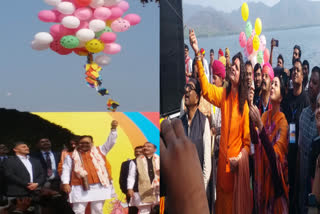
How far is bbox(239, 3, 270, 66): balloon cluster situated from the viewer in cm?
319

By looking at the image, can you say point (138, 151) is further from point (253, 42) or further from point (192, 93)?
point (253, 42)

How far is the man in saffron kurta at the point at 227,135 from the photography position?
310 cm

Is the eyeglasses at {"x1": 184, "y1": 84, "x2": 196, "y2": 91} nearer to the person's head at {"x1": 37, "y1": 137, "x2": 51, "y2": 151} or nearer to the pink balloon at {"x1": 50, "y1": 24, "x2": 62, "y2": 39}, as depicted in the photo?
the person's head at {"x1": 37, "y1": 137, "x2": 51, "y2": 151}

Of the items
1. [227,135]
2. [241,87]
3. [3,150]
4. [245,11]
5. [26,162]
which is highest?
[245,11]

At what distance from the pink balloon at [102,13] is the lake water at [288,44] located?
1169mm

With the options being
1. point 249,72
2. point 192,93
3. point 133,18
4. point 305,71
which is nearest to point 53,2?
point 133,18

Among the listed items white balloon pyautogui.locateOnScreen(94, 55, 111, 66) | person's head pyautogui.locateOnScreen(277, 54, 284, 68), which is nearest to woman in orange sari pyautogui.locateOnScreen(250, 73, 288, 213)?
person's head pyautogui.locateOnScreen(277, 54, 284, 68)

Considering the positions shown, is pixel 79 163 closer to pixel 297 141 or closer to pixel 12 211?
pixel 12 211

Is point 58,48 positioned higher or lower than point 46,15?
lower

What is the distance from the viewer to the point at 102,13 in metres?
3.95

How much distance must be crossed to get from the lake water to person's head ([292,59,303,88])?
44 millimetres

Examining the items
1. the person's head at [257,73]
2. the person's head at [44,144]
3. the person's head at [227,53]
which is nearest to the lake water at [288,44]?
the person's head at [227,53]

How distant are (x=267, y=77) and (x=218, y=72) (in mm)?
378

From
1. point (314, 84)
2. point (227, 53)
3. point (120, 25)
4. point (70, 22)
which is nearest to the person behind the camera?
point (314, 84)
